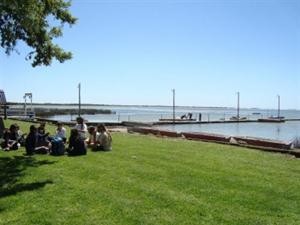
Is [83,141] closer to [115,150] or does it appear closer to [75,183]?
[115,150]

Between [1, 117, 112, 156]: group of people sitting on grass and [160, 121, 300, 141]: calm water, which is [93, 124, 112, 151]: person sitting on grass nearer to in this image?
[1, 117, 112, 156]: group of people sitting on grass

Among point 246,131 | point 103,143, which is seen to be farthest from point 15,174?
point 246,131

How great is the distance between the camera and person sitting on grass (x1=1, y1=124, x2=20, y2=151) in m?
15.3

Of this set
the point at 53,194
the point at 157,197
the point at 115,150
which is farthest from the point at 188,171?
the point at 115,150

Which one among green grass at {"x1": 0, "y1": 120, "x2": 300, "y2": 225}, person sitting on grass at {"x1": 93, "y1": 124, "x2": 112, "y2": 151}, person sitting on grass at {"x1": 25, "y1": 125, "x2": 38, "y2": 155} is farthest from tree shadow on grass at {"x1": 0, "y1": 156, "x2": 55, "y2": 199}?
person sitting on grass at {"x1": 93, "y1": 124, "x2": 112, "y2": 151}

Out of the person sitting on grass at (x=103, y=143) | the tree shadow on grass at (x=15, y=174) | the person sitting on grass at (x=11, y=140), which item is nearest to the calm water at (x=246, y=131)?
the person sitting on grass at (x=103, y=143)

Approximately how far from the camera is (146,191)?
29.1 feet

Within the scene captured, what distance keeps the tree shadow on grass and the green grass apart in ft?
0.07

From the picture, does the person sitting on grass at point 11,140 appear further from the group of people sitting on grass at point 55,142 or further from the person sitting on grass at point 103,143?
the person sitting on grass at point 103,143

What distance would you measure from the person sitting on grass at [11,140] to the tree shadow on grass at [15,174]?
1964mm

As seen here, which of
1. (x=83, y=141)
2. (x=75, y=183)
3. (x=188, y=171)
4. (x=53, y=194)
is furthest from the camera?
(x=83, y=141)

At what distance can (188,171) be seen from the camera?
36.8ft

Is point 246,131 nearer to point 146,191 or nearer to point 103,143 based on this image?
point 103,143

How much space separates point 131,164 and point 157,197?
392 centimetres
